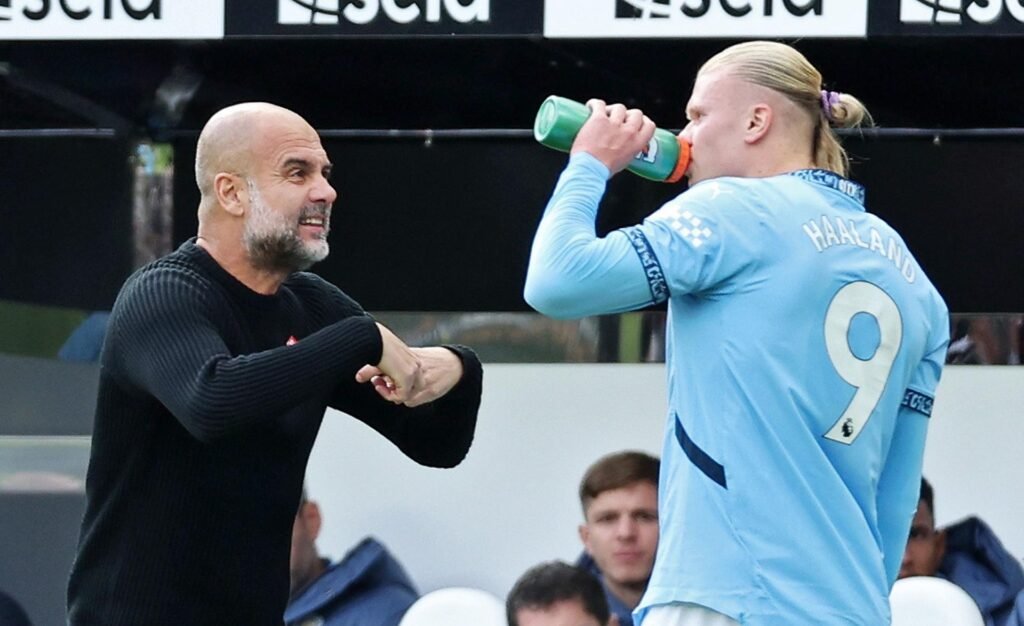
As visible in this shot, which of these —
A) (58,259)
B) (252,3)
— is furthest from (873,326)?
(58,259)

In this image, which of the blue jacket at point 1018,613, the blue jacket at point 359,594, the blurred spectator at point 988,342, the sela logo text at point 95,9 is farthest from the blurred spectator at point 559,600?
the sela logo text at point 95,9

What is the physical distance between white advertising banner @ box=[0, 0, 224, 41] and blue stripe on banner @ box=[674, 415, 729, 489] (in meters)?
1.94

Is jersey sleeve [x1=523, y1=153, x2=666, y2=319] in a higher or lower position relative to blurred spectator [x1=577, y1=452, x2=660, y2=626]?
higher

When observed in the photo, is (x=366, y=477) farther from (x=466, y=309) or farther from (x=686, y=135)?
(x=686, y=135)

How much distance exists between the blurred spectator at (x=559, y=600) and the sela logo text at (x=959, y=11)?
1.70m

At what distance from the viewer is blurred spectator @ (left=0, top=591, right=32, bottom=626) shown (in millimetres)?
5246

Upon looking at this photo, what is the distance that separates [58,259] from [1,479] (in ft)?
2.09

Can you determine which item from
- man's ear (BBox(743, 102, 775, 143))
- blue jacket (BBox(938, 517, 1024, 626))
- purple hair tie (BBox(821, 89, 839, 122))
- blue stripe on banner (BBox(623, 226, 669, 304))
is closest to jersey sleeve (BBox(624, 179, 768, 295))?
blue stripe on banner (BBox(623, 226, 669, 304))

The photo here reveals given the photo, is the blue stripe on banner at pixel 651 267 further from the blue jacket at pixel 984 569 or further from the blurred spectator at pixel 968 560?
the blue jacket at pixel 984 569

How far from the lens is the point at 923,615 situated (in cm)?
480

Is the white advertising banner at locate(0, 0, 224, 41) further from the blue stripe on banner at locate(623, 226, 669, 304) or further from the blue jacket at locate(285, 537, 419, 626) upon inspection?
the blue stripe on banner at locate(623, 226, 669, 304)

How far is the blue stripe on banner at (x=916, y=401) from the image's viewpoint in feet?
10.0

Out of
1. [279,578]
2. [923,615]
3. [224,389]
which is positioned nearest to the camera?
[224,389]

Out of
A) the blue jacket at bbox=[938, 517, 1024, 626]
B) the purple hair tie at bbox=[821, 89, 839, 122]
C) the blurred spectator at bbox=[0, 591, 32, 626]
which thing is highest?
the purple hair tie at bbox=[821, 89, 839, 122]
